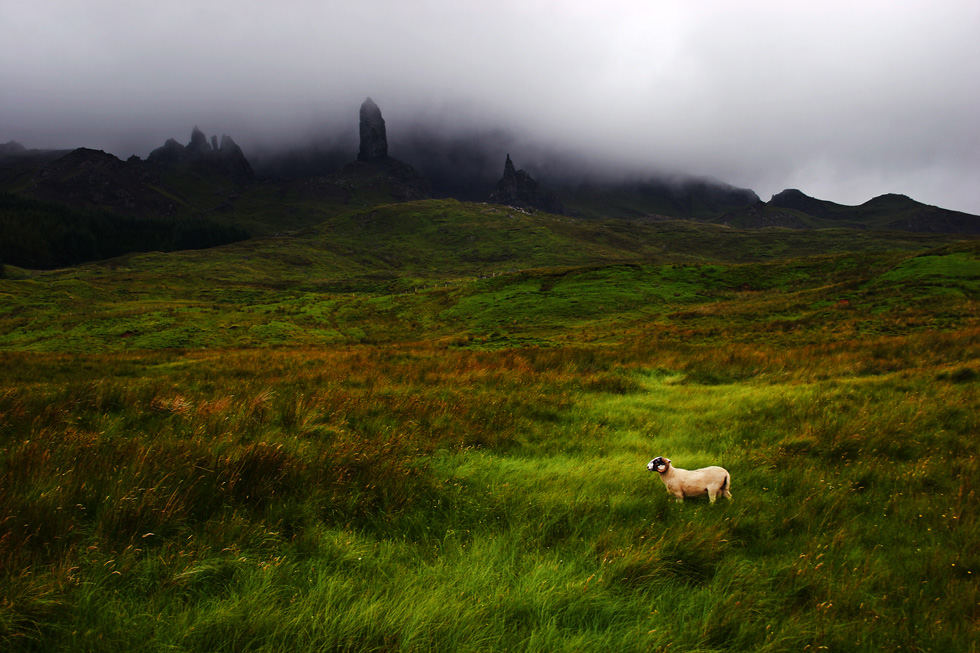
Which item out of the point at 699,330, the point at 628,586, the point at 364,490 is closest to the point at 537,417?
the point at 364,490

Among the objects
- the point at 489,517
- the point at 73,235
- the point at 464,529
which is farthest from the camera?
Result: the point at 73,235

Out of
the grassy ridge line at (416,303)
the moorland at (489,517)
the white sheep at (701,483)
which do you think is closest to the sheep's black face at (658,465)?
the white sheep at (701,483)

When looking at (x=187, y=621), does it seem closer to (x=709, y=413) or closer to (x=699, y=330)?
(x=709, y=413)

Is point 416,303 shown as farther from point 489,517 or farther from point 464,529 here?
point 464,529

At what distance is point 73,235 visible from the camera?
16538 cm

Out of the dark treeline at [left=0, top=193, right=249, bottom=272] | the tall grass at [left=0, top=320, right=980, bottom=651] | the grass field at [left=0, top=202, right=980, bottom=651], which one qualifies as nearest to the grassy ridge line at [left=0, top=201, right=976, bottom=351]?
the grass field at [left=0, top=202, right=980, bottom=651]

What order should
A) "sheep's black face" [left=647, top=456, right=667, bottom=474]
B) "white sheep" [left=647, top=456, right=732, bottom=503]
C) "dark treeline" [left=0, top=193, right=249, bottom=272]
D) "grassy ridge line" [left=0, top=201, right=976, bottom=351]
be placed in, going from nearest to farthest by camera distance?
"white sheep" [left=647, top=456, right=732, bottom=503], "sheep's black face" [left=647, top=456, right=667, bottom=474], "grassy ridge line" [left=0, top=201, right=976, bottom=351], "dark treeline" [left=0, top=193, right=249, bottom=272]

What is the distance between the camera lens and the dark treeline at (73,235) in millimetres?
152375

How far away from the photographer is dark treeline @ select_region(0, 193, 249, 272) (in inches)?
5999

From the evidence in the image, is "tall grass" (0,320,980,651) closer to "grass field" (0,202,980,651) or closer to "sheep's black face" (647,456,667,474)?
"grass field" (0,202,980,651)

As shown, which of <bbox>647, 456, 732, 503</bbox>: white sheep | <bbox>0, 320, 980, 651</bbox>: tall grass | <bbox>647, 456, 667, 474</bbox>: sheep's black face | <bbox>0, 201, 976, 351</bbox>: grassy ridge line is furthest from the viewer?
<bbox>0, 201, 976, 351</bbox>: grassy ridge line

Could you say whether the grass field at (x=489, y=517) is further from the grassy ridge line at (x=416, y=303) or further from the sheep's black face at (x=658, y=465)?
the grassy ridge line at (x=416, y=303)

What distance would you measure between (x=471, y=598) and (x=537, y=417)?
Answer: 223 inches

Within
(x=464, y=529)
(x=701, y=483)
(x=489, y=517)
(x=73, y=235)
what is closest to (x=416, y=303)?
(x=701, y=483)
